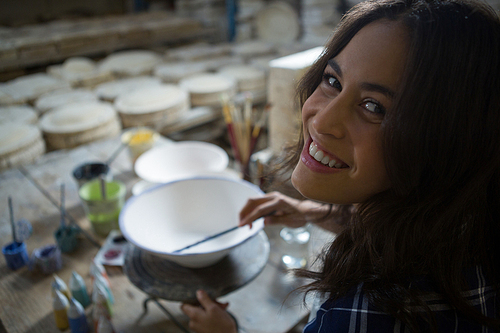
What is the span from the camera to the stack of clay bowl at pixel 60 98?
3031 mm

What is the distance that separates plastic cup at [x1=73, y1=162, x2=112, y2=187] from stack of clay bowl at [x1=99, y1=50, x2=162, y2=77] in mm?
2571

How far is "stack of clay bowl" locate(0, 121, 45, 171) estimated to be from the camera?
2.16 m

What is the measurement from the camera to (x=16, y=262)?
124 centimetres

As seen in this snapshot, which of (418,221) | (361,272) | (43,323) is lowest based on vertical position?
(43,323)

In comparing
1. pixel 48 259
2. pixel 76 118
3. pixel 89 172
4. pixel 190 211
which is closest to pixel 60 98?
pixel 76 118

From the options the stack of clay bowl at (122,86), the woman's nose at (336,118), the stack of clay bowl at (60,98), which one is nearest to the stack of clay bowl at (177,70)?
the stack of clay bowl at (122,86)

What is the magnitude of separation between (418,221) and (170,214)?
2.58 feet

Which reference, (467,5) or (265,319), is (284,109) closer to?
(265,319)

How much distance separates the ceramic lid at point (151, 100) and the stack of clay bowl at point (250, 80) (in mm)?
671

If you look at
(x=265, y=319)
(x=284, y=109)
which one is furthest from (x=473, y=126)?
(x=284, y=109)

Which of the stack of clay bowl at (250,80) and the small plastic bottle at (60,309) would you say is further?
the stack of clay bowl at (250,80)

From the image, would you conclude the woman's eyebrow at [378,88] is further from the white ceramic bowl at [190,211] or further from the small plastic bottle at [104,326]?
the small plastic bottle at [104,326]

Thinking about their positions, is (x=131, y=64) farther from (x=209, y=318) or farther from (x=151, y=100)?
(x=209, y=318)

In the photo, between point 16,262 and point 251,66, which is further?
point 251,66
